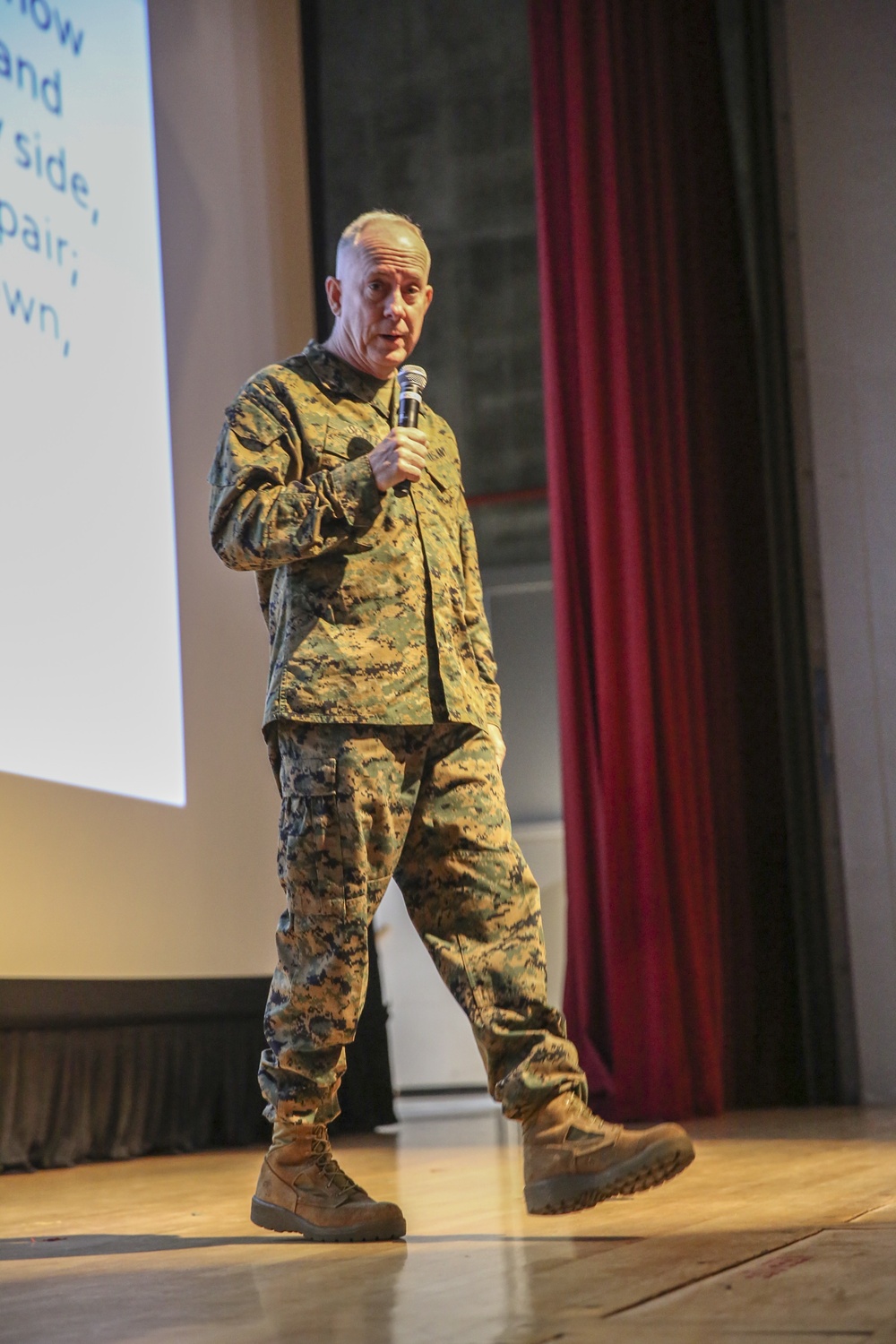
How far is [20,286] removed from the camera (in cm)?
314

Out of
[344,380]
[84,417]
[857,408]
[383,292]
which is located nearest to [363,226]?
[383,292]

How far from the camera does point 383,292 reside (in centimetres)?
190

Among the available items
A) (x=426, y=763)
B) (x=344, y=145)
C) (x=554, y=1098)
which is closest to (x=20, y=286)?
(x=426, y=763)

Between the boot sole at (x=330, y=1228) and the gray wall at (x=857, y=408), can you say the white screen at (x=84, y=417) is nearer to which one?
the boot sole at (x=330, y=1228)

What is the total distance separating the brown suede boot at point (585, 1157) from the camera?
166cm

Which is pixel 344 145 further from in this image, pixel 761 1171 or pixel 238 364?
pixel 761 1171

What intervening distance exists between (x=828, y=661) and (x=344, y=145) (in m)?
4.17

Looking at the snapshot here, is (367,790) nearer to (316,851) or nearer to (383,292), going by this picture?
(316,851)

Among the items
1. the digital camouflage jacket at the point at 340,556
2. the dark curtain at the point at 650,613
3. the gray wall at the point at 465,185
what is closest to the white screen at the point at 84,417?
the dark curtain at the point at 650,613

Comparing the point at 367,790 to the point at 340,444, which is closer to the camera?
the point at 367,790

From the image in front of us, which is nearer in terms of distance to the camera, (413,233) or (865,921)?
(413,233)

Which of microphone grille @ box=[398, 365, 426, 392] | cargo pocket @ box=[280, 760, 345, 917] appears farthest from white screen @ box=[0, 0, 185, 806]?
microphone grille @ box=[398, 365, 426, 392]

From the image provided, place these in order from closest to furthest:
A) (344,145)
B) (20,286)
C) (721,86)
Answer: (20,286)
(721,86)
(344,145)

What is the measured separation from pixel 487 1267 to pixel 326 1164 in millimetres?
338
